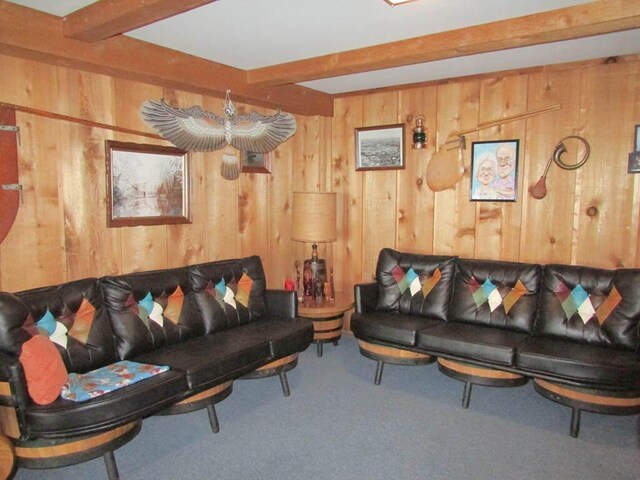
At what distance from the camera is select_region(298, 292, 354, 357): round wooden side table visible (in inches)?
162

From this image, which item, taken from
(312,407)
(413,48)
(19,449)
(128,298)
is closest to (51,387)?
(19,449)

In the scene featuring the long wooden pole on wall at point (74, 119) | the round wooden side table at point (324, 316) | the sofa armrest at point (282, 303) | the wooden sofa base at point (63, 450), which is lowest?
the wooden sofa base at point (63, 450)

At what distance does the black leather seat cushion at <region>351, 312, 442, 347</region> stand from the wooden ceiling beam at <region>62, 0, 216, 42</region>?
2429mm

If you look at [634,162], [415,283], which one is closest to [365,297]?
[415,283]

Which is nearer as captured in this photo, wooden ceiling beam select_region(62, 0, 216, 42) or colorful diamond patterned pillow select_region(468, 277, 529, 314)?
wooden ceiling beam select_region(62, 0, 216, 42)

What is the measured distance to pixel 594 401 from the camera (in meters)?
2.76

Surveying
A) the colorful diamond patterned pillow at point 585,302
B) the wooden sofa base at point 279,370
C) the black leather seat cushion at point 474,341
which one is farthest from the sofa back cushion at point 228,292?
the colorful diamond patterned pillow at point 585,302

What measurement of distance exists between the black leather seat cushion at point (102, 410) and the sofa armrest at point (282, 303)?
4.40ft

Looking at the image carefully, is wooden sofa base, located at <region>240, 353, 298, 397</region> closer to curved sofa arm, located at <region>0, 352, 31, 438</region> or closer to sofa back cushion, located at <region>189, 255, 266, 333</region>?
sofa back cushion, located at <region>189, 255, 266, 333</region>

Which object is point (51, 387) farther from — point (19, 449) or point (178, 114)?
point (178, 114)

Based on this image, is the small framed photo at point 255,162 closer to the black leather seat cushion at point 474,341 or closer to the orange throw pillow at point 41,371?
the black leather seat cushion at point 474,341

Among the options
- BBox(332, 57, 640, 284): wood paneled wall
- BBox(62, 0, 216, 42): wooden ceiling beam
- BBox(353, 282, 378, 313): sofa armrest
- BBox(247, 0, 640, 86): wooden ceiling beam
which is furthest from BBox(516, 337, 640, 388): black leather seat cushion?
BBox(62, 0, 216, 42): wooden ceiling beam

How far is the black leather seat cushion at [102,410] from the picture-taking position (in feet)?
7.04

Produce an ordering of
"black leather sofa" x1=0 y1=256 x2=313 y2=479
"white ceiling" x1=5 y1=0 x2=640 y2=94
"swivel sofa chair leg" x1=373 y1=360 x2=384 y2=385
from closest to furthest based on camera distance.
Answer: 1. "black leather sofa" x1=0 y1=256 x2=313 y2=479
2. "white ceiling" x1=5 y1=0 x2=640 y2=94
3. "swivel sofa chair leg" x1=373 y1=360 x2=384 y2=385
